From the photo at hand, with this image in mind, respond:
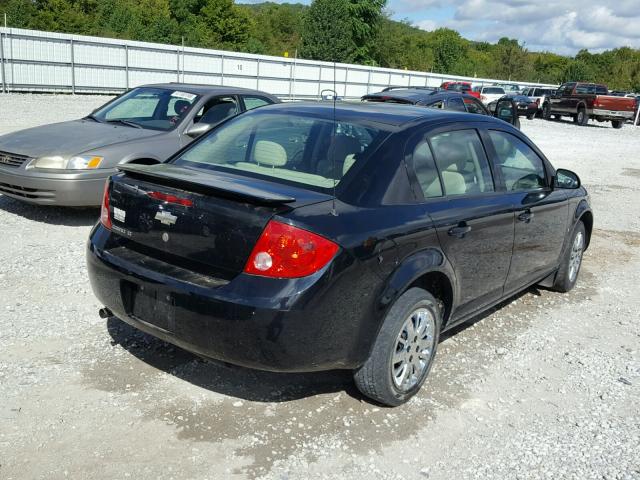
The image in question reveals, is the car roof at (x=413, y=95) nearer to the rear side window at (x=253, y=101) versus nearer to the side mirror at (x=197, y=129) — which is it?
the rear side window at (x=253, y=101)

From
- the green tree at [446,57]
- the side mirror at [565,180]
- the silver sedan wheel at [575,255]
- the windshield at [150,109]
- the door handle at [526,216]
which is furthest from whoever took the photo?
the green tree at [446,57]

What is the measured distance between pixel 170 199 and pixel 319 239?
2.82ft

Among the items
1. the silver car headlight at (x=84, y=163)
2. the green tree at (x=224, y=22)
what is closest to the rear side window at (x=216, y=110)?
the silver car headlight at (x=84, y=163)

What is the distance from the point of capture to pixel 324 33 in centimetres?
6303

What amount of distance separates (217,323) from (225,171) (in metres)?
1.11

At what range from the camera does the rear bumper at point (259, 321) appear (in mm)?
2996

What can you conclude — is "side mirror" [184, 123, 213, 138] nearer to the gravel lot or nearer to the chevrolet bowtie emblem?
the gravel lot

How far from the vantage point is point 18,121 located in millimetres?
16141

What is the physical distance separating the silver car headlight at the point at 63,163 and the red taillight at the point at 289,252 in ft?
14.3

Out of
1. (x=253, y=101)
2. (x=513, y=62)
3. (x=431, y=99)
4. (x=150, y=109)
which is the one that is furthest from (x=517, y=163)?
(x=513, y=62)

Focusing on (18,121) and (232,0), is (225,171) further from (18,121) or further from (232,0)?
(232,0)

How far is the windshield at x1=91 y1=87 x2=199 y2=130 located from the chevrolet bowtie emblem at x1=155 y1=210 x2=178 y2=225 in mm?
4442

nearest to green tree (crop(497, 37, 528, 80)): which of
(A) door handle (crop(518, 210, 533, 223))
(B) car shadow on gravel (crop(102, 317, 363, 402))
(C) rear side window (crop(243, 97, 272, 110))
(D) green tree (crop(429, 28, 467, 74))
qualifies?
(D) green tree (crop(429, 28, 467, 74))

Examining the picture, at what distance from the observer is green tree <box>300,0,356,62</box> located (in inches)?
2434
